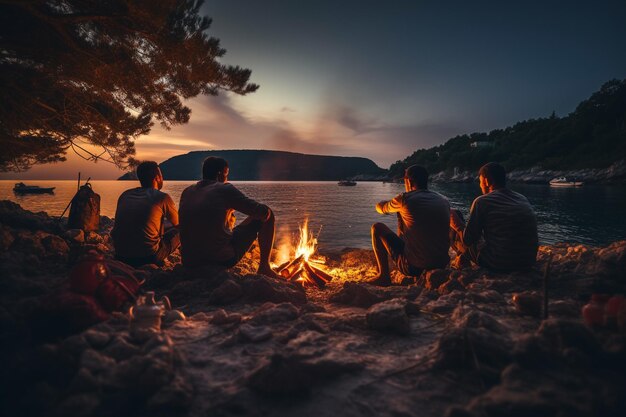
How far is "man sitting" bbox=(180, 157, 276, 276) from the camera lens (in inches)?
185

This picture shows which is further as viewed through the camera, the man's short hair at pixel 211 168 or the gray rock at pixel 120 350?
the man's short hair at pixel 211 168

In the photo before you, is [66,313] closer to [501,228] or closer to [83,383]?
[83,383]

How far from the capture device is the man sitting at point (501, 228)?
4.71m

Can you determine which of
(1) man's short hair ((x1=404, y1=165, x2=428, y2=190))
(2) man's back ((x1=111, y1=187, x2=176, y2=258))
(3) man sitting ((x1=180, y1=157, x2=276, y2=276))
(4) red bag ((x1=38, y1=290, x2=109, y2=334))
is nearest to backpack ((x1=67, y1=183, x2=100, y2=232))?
(2) man's back ((x1=111, y1=187, x2=176, y2=258))

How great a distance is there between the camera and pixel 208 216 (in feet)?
15.5

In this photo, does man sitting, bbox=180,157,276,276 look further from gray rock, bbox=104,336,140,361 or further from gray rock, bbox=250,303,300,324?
gray rock, bbox=104,336,140,361

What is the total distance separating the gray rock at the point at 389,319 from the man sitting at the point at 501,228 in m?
2.87

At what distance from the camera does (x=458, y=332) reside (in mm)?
2404

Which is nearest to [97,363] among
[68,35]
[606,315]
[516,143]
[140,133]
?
[606,315]

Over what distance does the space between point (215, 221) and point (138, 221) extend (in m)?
1.50

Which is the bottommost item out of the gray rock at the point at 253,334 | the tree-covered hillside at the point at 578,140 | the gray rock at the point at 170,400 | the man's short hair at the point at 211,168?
the gray rock at the point at 253,334

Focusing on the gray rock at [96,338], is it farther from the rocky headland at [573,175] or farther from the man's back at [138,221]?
the rocky headland at [573,175]

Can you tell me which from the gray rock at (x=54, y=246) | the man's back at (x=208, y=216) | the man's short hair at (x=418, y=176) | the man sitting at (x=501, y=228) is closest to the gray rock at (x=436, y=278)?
the man sitting at (x=501, y=228)

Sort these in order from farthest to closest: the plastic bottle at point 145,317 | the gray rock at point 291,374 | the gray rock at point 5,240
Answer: the gray rock at point 5,240
the plastic bottle at point 145,317
the gray rock at point 291,374
